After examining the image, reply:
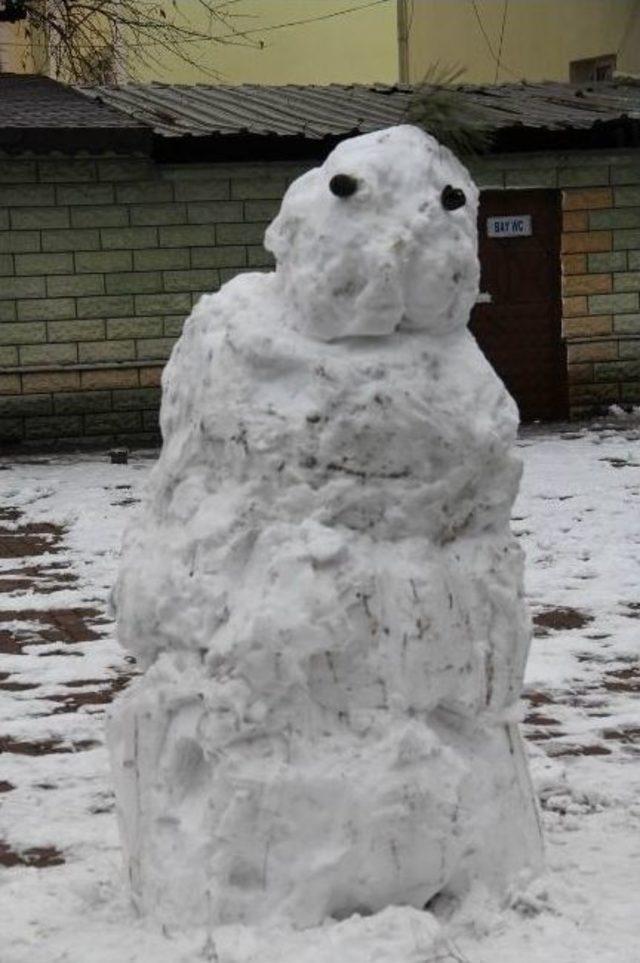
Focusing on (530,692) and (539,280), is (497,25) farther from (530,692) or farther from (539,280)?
(530,692)

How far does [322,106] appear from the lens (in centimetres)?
1590

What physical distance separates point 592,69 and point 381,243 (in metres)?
17.1

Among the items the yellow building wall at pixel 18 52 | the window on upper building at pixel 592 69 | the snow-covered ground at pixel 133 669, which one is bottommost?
the snow-covered ground at pixel 133 669

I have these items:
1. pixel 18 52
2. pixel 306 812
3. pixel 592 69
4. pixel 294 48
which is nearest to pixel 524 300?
pixel 592 69

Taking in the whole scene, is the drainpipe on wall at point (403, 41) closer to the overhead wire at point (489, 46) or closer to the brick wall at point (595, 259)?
the overhead wire at point (489, 46)

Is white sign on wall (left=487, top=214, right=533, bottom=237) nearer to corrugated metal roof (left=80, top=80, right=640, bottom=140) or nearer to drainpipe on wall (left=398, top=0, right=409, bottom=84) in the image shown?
corrugated metal roof (left=80, top=80, right=640, bottom=140)

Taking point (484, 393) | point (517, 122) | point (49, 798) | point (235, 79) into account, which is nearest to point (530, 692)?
point (49, 798)

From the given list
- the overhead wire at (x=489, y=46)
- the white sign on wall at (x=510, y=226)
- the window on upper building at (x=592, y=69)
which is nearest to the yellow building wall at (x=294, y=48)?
the overhead wire at (x=489, y=46)

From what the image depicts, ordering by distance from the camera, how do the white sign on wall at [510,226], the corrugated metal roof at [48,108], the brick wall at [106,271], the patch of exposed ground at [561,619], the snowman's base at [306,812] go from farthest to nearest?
the white sign on wall at [510,226]
the brick wall at [106,271]
the corrugated metal roof at [48,108]
the patch of exposed ground at [561,619]
the snowman's base at [306,812]

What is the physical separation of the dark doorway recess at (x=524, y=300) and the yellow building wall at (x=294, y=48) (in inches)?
265

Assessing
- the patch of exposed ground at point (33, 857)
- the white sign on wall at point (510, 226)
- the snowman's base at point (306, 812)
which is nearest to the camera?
the snowman's base at point (306, 812)

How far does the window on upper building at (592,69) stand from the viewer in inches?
780

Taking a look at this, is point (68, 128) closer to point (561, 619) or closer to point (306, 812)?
point (561, 619)

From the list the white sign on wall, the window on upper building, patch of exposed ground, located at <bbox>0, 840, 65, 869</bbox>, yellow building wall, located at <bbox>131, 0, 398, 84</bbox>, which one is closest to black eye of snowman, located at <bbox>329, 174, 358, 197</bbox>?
patch of exposed ground, located at <bbox>0, 840, 65, 869</bbox>
